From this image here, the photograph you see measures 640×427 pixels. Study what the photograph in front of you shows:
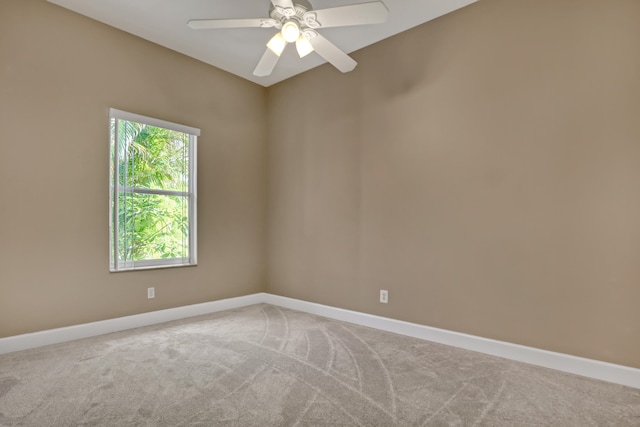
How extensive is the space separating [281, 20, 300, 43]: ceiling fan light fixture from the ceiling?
31.7 inches

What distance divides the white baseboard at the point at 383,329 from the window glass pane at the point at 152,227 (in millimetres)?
603

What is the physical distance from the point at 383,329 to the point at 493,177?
5.53 ft

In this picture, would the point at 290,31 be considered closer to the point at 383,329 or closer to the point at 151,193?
the point at 151,193

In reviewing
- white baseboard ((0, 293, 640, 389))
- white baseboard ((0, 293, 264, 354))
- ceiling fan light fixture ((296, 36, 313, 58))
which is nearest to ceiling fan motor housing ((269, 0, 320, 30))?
ceiling fan light fixture ((296, 36, 313, 58))

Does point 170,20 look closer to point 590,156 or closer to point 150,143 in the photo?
point 150,143

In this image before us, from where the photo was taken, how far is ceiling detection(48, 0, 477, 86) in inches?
110

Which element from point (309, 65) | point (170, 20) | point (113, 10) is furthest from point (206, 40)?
point (309, 65)

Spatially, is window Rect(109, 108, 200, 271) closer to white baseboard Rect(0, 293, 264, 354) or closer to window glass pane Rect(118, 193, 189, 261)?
window glass pane Rect(118, 193, 189, 261)

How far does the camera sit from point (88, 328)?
2969mm

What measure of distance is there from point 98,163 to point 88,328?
1458mm

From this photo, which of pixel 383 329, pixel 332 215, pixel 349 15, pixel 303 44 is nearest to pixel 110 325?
pixel 332 215

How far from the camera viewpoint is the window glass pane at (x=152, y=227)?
10.8 feet

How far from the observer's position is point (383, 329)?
10.7 feet

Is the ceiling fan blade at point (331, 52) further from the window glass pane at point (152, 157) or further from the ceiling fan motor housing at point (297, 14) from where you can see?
the window glass pane at point (152, 157)
